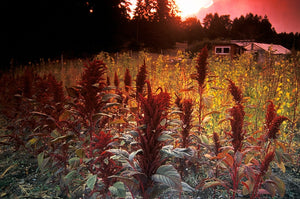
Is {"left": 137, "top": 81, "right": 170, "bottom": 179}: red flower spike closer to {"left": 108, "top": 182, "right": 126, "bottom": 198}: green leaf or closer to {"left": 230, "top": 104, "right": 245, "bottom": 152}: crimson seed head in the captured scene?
{"left": 108, "top": 182, "right": 126, "bottom": 198}: green leaf

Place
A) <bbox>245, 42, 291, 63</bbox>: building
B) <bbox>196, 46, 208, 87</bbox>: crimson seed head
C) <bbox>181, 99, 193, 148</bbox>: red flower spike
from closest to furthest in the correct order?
<bbox>181, 99, 193, 148</bbox>: red flower spike
<bbox>196, 46, 208, 87</bbox>: crimson seed head
<bbox>245, 42, 291, 63</bbox>: building

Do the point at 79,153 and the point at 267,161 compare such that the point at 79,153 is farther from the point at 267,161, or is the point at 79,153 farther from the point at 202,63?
the point at 202,63

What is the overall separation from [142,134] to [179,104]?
2.31 ft

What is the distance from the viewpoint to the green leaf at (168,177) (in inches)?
35.6

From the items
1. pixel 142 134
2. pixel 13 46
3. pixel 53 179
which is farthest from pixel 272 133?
pixel 13 46

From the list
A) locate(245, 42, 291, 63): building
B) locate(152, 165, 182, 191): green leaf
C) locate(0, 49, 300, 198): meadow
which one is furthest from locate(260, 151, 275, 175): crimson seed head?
locate(245, 42, 291, 63): building

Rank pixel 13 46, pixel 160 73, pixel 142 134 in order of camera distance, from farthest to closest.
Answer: pixel 13 46 < pixel 160 73 < pixel 142 134

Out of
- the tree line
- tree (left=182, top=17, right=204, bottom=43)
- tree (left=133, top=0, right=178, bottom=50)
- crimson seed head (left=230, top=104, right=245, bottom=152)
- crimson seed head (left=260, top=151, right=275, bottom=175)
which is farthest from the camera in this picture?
tree (left=182, top=17, right=204, bottom=43)

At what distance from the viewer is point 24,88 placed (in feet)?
8.03

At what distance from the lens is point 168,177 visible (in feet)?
3.07

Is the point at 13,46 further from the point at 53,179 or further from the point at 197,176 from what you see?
the point at 197,176

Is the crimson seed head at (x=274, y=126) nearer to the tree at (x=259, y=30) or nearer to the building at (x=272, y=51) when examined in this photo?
the building at (x=272, y=51)

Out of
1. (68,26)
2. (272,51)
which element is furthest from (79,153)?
(68,26)

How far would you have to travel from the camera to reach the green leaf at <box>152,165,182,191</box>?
2.96 feet
